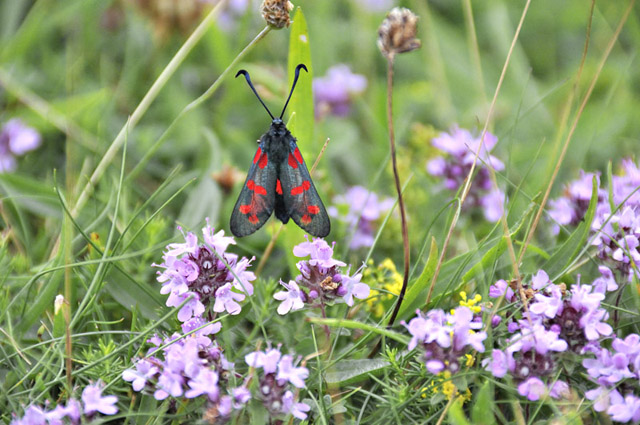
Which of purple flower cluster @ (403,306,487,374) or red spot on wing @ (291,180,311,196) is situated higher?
red spot on wing @ (291,180,311,196)

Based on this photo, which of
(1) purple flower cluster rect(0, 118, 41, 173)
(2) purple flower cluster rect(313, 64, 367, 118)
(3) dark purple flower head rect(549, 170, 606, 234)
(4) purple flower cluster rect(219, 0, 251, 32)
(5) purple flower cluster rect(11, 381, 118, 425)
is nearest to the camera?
(5) purple flower cluster rect(11, 381, 118, 425)

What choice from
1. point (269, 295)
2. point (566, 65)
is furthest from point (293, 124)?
point (566, 65)

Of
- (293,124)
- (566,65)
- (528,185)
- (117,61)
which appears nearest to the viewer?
(293,124)

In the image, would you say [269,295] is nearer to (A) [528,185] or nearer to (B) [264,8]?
(B) [264,8]

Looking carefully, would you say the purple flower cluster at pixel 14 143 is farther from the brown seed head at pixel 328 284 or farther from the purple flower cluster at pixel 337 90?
the brown seed head at pixel 328 284

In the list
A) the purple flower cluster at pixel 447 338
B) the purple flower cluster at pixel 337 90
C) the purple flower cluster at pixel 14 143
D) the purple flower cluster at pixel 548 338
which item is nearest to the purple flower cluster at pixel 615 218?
the purple flower cluster at pixel 548 338

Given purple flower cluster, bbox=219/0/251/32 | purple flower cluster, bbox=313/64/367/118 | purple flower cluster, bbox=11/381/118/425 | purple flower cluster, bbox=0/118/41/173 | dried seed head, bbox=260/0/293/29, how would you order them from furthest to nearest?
1. purple flower cluster, bbox=219/0/251/32
2. purple flower cluster, bbox=313/64/367/118
3. purple flower cluster, bbox=0/118/41/173
4. dried seed head, bbox=260/0/293/29
5. purple flower cluster, bbox=11/381/118/425

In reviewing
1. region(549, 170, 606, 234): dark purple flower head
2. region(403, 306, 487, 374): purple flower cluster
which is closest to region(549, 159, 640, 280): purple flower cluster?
region(549, 170, 606, 234): dark purple flower head

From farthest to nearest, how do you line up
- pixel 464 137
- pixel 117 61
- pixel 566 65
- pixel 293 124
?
pixel 566 65, pixel 117 61, pixel 464 137, pixel 293 124

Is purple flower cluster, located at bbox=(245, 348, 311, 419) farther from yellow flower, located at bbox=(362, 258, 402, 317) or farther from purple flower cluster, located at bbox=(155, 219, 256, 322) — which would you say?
yellow flower, located at bbox=(362, 258, 402, 317)
